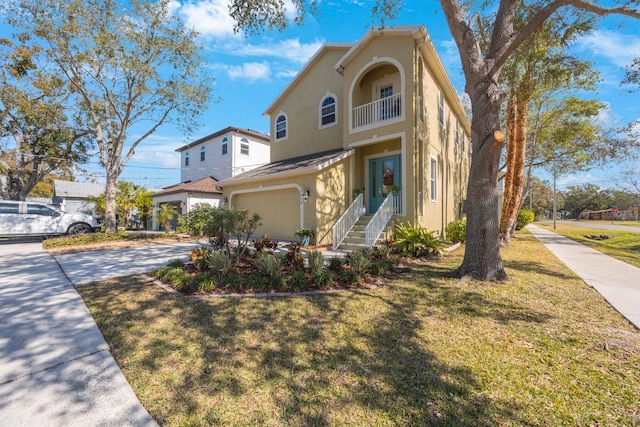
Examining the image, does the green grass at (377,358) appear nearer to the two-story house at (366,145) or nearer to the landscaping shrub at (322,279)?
the landscaping shrub at (322,279)

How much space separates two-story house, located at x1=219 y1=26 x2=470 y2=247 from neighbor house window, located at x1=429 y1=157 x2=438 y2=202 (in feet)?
0.14

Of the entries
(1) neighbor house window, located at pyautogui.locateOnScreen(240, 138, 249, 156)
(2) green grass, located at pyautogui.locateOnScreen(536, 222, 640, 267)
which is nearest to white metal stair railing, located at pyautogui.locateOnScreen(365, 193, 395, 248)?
(2) green grass, located at pyautogui.locateOnScreen(536, 222, 640, 267)

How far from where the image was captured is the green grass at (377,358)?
7.52 feet

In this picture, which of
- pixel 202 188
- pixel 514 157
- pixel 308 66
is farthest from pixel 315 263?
pixel 202 188

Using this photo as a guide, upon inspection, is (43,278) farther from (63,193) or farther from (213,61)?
(63,193)

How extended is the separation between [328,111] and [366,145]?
10.4ft

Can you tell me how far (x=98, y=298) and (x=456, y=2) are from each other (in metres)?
9.52

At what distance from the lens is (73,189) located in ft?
93.4

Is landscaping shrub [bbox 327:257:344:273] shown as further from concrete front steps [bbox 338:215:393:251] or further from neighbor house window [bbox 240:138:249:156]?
neighbor house window [bbox 240:138:249:156]

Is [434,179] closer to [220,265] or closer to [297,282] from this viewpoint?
[297,282]

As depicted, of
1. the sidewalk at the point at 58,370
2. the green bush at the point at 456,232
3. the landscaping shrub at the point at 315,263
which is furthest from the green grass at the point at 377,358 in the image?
the green bush at the point at 456,232

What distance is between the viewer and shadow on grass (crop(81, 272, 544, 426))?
2.28 meters

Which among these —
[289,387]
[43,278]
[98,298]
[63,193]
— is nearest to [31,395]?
[289,387]

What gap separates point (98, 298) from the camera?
188 inches
